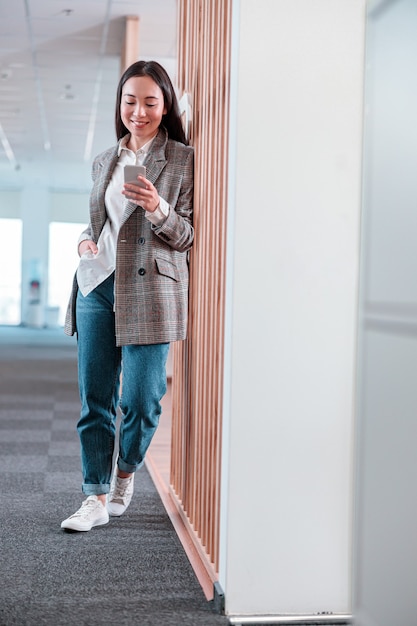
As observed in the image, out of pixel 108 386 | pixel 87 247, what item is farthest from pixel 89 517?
pixel 87 247

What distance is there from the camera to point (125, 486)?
303 centimetres

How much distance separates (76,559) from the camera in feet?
8.17

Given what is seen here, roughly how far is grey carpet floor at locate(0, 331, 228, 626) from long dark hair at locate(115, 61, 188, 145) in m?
1.38

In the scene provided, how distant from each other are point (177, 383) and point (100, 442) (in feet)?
1.60

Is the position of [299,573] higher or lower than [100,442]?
lower

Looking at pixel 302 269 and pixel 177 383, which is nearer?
pixel 302 269

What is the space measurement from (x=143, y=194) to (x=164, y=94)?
1.74ft

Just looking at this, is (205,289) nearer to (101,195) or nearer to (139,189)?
(139,189)

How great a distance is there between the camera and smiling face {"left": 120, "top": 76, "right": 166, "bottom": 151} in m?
2.77

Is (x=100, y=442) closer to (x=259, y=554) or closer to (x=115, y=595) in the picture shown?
(x=115, y=595)

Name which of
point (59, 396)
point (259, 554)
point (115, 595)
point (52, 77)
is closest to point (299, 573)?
point (259, 554)

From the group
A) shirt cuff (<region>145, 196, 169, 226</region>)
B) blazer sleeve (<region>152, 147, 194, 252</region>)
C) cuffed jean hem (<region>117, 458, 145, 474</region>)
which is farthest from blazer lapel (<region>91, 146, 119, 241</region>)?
cuffed jean hem (<region>117, 458, 145, 474</region>)

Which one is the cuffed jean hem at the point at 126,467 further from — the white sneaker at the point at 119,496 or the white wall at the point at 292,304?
the white wall at the point at 292,304

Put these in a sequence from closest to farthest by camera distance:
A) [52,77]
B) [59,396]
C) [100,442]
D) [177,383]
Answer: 1. [100,442]
2. [177,383]
3. [59,396]
4. [52,77]
